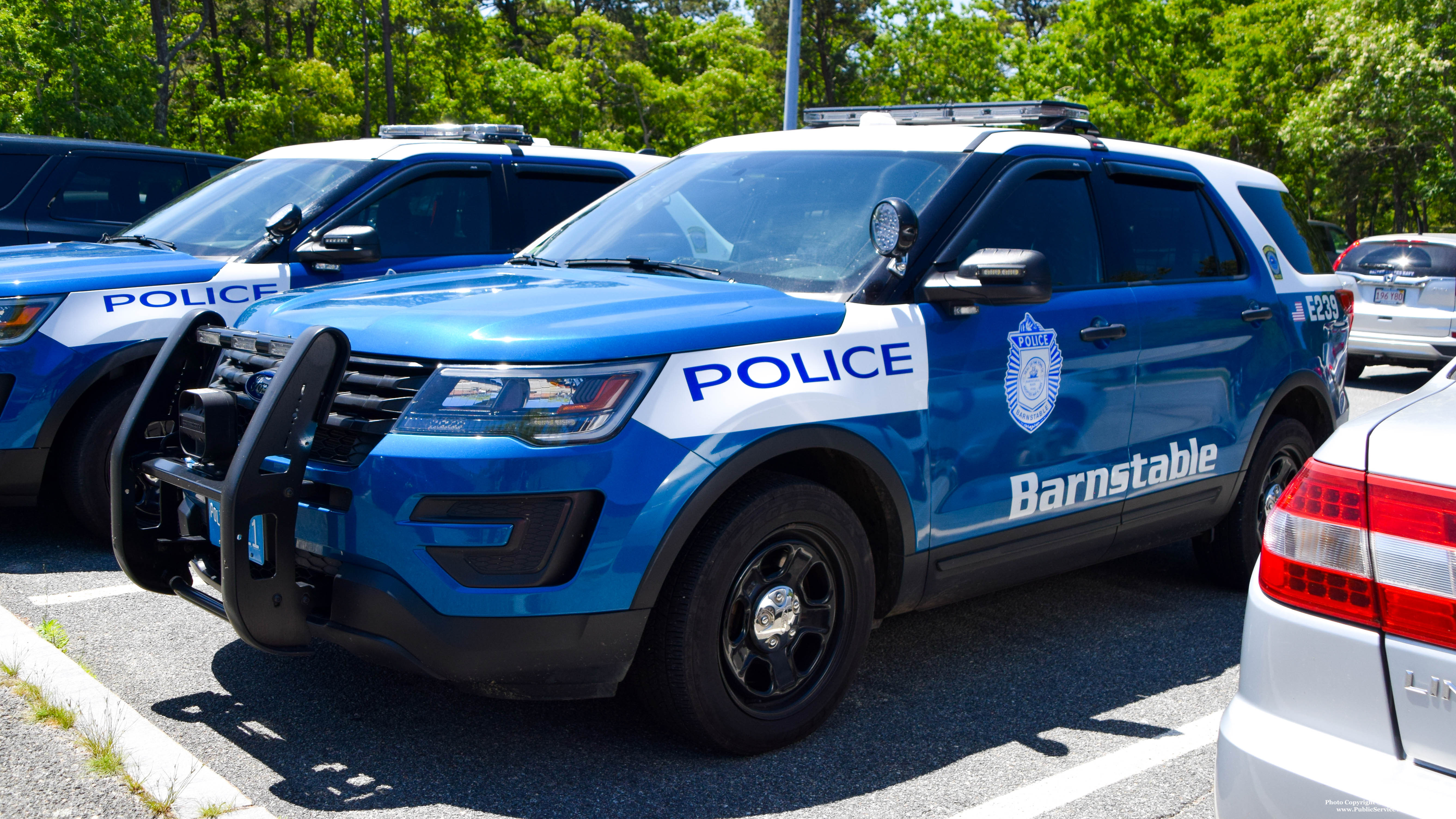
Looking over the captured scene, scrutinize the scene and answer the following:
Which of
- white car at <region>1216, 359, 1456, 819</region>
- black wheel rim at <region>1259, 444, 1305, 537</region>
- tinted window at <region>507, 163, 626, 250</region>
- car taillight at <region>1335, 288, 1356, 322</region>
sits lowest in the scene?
black wheel rim at <region>1259, 444, 1305, 537</region>

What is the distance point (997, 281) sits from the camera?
3.67 m

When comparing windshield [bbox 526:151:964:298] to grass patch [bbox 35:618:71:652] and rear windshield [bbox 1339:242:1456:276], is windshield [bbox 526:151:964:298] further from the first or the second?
rear windshield [bbox 1339:242:1456:276]

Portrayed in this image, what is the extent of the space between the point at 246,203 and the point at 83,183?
2.84m

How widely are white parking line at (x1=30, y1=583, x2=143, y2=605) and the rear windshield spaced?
12.7m

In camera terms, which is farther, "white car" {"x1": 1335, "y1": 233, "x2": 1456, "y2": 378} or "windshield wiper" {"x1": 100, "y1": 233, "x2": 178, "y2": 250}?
"white car" {"x1": 1335, "y1": 233, "x2": 1456, "y2": 378}

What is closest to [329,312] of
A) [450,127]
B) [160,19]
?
[450,127]

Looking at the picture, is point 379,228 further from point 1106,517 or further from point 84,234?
point 1106,517

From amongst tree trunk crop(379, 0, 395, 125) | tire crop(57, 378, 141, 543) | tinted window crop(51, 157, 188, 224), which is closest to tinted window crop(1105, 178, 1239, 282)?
tire crop(57, 378, 141, 543)

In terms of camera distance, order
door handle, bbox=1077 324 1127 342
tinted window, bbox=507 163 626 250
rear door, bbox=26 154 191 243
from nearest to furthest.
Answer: door handle, bbox=1077 324 1127 342 < tinted window, bbox=507 163 626 250 < rear door, bbox=26 154 191 243

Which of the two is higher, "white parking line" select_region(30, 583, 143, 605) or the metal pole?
the metal pole

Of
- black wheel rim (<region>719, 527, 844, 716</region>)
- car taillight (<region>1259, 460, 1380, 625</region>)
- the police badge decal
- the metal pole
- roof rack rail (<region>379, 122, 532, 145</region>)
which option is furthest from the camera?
the metal pole

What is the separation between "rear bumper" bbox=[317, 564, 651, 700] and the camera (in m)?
3.04

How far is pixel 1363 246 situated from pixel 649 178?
11620 mm

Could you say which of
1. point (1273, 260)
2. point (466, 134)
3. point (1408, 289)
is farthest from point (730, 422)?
point (1408, 289)
